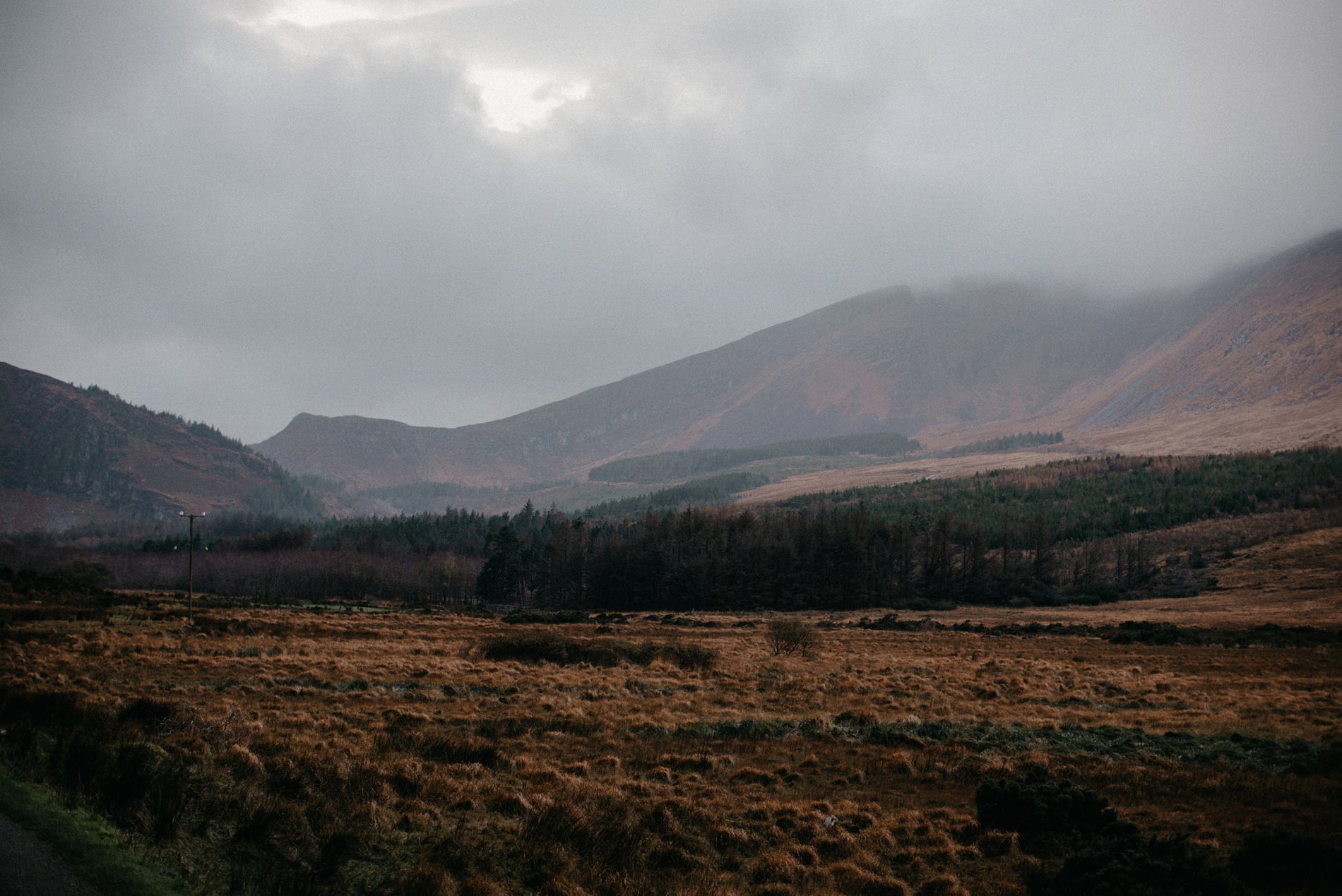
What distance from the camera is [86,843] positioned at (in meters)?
9.03

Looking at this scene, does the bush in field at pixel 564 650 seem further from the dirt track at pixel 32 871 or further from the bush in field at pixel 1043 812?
the dirt track at pixel 32 871

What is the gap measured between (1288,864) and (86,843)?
55.7 feet

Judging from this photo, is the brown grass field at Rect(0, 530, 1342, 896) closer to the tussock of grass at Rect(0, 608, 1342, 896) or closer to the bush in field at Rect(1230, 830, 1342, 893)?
the tussock of grass at Rect(0, 608, 1342, 896)

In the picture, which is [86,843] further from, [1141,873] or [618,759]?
[1141,873]

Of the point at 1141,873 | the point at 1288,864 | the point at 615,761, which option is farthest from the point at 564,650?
the point at 1288,864

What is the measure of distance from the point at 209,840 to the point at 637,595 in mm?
99393

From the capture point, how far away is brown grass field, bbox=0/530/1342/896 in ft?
33.1

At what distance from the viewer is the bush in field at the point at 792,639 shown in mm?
44188

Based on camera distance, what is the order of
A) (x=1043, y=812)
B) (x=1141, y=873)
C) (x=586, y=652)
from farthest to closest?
1. (x=586, y=652)
2. (x=1043, y=812)
3. (x=1141, y=873)

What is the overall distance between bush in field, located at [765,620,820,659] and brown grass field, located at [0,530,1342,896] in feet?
32.0

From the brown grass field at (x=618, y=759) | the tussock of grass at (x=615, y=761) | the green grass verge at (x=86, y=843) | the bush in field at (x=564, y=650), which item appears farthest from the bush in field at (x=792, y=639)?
the green grass verge at (x=86, y=843)

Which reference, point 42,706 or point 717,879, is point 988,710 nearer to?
point 717,879

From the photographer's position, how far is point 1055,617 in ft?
269

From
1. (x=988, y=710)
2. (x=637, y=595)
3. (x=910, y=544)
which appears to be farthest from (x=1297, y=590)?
(x=988, y=710)
